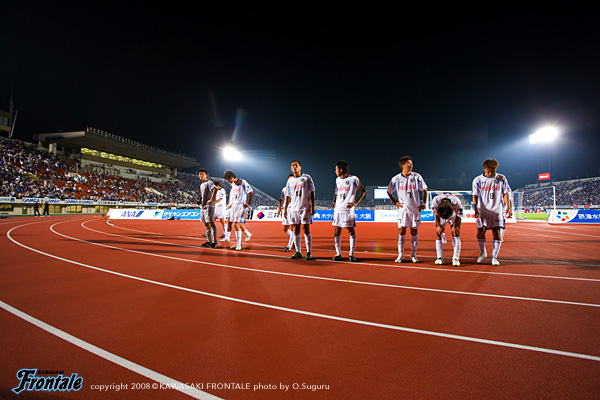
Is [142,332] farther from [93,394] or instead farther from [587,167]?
[587,167]

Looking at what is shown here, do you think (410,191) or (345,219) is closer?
(410,191)

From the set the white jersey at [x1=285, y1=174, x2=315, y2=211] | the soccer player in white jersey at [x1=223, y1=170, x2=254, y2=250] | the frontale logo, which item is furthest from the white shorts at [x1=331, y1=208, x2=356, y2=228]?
the frontale logo

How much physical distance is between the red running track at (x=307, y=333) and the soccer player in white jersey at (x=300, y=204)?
1.67 meters

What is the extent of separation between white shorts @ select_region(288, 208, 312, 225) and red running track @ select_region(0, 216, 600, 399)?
1.73 meters

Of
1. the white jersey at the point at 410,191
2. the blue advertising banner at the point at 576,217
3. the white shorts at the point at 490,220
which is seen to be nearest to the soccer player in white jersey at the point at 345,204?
the white jersey at the point at 410,191

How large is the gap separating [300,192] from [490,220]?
4.10m

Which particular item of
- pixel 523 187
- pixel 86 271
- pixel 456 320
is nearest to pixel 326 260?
pixel 456 320

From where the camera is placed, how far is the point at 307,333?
2477 millimetres

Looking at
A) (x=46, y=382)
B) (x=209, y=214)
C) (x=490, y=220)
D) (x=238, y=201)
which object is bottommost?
(x=46, y=382)

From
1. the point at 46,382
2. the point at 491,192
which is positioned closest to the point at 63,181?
the point at 46,382

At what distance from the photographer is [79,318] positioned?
9.36 ft

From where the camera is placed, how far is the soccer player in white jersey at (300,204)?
6395 millimetres

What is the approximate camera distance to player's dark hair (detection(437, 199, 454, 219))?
586 centimetres

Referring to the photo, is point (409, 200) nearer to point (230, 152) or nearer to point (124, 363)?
point (124, 363)
